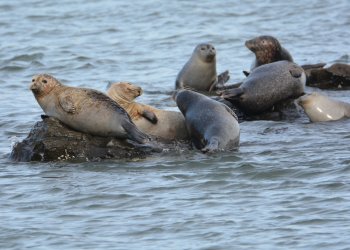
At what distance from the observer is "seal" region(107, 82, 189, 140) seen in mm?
9594

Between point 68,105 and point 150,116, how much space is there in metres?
0.89

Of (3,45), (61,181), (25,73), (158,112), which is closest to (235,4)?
(3,45)

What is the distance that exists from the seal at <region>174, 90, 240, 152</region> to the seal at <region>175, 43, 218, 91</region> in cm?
383

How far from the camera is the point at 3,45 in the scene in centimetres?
1817

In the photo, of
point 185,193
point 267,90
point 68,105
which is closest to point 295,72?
point 267,90

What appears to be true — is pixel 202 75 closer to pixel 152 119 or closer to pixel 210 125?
pixel 152 119

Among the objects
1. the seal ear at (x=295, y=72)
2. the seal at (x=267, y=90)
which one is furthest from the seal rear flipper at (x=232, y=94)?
the seal ear at (x=295, y=72)

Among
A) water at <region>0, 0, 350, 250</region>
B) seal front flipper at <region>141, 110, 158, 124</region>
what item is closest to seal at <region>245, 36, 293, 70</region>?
water at <region>0, 0, 350, 250</region>

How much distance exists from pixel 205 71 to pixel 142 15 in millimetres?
7713

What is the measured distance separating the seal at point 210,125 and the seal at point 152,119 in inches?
4.9

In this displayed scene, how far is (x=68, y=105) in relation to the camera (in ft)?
29.5

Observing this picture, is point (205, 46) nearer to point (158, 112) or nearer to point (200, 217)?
point (158, 112)

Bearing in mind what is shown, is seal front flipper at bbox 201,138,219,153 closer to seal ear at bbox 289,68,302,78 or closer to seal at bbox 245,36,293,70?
seal ear at bbox 289,68,302,78

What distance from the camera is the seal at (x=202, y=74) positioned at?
44.6 feet
